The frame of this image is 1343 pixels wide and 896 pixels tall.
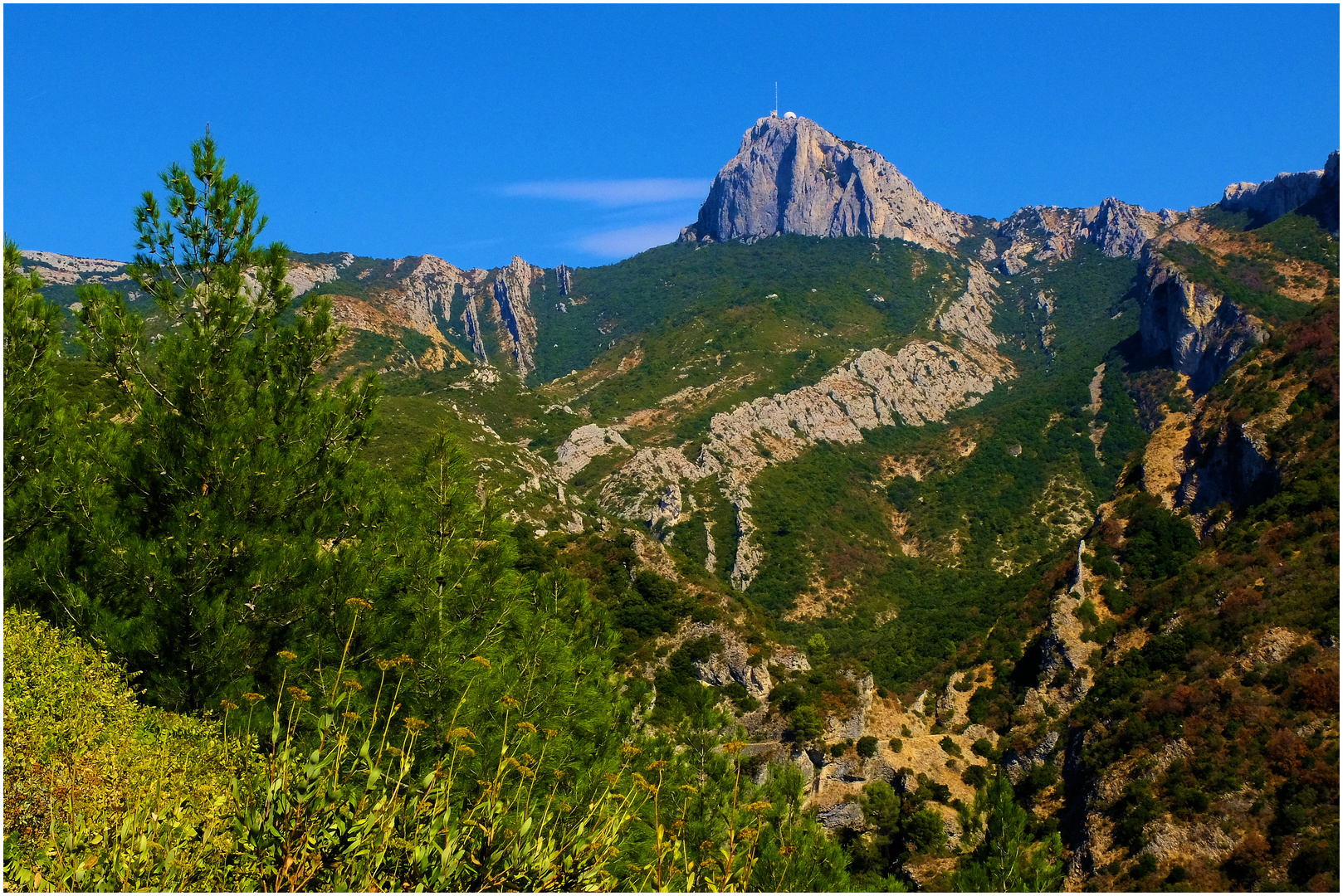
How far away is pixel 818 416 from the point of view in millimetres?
122875

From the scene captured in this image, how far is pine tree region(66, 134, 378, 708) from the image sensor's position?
32.3ft

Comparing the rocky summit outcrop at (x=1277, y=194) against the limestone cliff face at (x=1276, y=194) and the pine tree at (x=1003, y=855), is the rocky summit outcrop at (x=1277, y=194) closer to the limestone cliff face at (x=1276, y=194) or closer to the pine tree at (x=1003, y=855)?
the limestone cliff face at (x=1276, y=194)

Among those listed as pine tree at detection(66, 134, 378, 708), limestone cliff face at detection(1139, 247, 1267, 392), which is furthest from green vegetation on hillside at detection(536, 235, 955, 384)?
pine tree at detection(66, 134, 378, 708)

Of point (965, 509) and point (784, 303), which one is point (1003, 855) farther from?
point (784, 303)

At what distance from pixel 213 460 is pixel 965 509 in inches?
3796

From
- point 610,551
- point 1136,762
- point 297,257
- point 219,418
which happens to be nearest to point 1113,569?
point 1136,762

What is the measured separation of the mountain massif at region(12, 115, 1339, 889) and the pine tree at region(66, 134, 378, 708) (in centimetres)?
150

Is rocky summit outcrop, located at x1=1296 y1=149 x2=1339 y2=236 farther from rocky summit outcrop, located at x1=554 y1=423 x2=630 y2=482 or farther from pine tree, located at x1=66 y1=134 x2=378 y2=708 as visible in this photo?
pine tree, located at x1=66 y1=134 x2=378 y2=708

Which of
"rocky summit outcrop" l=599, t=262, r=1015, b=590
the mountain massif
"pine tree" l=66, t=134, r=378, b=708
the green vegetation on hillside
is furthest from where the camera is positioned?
the green vegetation on hillside

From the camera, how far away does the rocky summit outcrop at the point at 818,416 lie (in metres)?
96.3

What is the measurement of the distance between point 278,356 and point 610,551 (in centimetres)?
3933

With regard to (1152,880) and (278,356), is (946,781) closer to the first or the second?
(1152,880)

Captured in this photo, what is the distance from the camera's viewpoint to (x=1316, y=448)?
44.8 m

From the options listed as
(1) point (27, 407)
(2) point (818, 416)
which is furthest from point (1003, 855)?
(2) point (818, 416)
